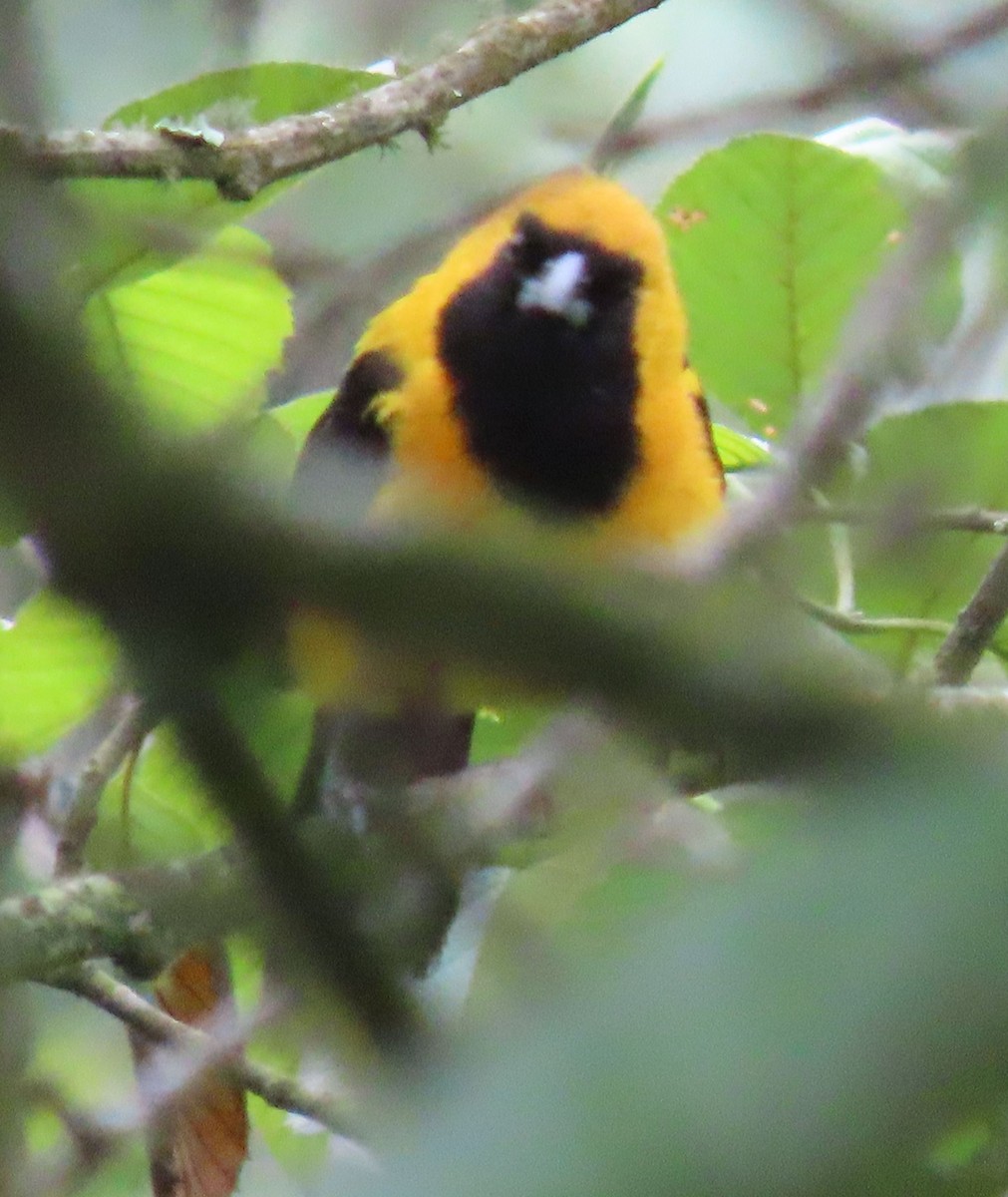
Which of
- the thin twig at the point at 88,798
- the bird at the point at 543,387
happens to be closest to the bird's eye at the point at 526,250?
A: the bird at the point at 543,387

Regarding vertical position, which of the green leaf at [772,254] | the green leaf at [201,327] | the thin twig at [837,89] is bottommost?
the green leaf at [772,254]

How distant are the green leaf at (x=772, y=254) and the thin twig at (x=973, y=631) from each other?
40 centimetres

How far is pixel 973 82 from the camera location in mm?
1424

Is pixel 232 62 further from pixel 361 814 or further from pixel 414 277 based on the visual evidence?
pixel 361 814

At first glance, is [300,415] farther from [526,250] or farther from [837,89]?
[837,89]

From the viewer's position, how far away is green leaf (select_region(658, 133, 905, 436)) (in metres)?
1.64

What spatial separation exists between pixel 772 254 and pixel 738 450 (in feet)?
0.69

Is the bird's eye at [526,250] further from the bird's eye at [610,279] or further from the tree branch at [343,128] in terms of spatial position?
the tree branch at [343,128]

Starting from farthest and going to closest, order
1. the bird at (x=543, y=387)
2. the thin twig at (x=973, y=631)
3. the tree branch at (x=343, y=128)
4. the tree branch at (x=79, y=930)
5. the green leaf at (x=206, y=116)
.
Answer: the bird at (x=543, y=387), the green leaf at (x=206, y=116), the thin twig at (x=973, y=631), the tree branch at (x=343, y=128), the tree branch at (x=79, y=930)

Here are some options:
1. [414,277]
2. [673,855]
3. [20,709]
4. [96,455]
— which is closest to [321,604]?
[96,455]

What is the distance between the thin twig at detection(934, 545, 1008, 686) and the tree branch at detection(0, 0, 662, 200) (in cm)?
58

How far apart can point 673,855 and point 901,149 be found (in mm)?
910

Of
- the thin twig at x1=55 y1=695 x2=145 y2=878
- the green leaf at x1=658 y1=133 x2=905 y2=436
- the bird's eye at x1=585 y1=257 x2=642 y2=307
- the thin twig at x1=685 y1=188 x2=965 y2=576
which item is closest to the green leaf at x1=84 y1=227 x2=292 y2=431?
the thin twig at x1=55 y1=695 x2=145 y2=878

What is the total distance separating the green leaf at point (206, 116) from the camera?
1424mm
